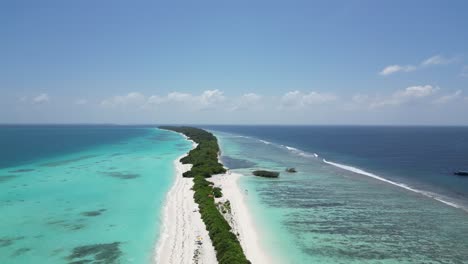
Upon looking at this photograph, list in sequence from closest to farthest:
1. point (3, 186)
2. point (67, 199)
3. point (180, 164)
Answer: point (67, 199)
point (3, 186)
point (180, 164)

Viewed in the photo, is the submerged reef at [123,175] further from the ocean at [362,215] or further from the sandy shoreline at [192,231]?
the ocean at [362,215]

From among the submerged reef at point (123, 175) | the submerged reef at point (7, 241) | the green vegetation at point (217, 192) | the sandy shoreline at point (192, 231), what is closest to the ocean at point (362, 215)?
the sandy shoreline at point (192, 231)

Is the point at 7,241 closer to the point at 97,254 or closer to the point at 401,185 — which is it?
the point at 97,254

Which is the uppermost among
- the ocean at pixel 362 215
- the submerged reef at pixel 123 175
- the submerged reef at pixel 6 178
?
the ocean at pixel 362 215

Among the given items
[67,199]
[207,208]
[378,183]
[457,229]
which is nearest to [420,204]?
[457,229]

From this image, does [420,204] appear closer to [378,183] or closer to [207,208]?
[378,183]
